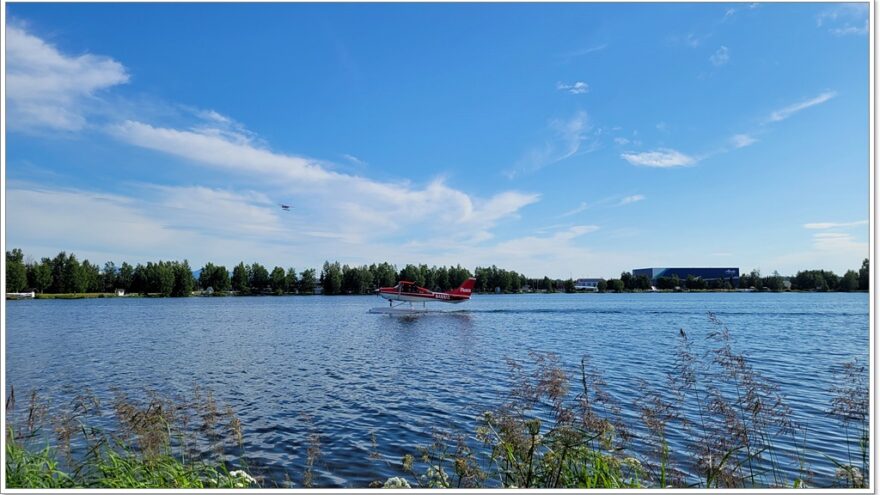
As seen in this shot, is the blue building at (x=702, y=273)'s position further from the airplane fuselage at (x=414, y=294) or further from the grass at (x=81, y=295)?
the grass at (x=81, y=295)

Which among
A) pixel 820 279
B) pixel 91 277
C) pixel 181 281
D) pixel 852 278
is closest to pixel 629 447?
pixel 852 278

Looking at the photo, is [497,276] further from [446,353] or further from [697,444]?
[697,444]

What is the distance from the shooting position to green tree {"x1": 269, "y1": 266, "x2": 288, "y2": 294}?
13125 centimetres

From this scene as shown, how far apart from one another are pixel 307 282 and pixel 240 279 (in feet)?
52.7

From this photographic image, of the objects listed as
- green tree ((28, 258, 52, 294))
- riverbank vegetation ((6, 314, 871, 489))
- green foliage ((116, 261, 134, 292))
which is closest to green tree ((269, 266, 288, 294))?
green foliage ((116, 261, 134, 292))

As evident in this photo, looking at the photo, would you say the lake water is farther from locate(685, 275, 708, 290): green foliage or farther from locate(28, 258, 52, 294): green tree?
locate(685, 275, 708, 290): green foliage

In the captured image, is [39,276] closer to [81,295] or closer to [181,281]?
[81,295]

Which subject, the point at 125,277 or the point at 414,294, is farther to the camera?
the point at 125,277

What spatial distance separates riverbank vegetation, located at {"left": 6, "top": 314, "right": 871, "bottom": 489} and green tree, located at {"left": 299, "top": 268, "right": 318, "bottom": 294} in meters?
126

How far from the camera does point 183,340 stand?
86.7ft

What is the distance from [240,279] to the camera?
421 ft

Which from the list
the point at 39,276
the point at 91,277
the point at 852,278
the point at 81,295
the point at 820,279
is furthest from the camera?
the point at 91,277

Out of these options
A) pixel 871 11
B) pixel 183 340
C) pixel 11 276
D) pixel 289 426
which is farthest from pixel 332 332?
pixel 11 276

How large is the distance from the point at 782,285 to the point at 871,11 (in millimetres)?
114925
